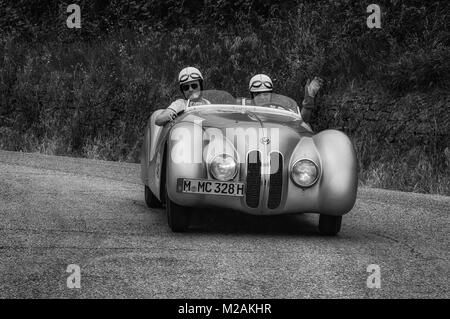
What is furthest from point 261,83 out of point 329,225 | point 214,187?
point 214,187

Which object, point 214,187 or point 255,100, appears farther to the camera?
point 255,100

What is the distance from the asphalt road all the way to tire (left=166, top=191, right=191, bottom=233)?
0.12 m

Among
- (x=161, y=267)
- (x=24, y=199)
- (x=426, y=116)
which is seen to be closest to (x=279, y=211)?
(x=161, y=267)

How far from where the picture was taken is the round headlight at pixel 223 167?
8.05 metres

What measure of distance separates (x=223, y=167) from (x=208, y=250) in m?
0.82

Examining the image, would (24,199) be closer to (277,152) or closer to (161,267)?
(277,152)

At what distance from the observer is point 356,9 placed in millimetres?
19625

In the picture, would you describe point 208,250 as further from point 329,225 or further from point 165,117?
point 165,117

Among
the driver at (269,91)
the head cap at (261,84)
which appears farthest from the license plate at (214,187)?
the head cap at (261,84)

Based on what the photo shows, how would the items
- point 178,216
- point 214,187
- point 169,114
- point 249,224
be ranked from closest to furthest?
point 214,187, point 178,216, point 249,224, point 169,114

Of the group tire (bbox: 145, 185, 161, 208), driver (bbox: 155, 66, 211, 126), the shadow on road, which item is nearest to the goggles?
driver (bbox: 155, 66, 211, 126)

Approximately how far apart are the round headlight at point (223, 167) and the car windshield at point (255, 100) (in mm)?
1648

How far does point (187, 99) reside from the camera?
9.89m

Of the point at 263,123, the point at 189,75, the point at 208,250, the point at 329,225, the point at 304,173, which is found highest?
the point at 189,75
